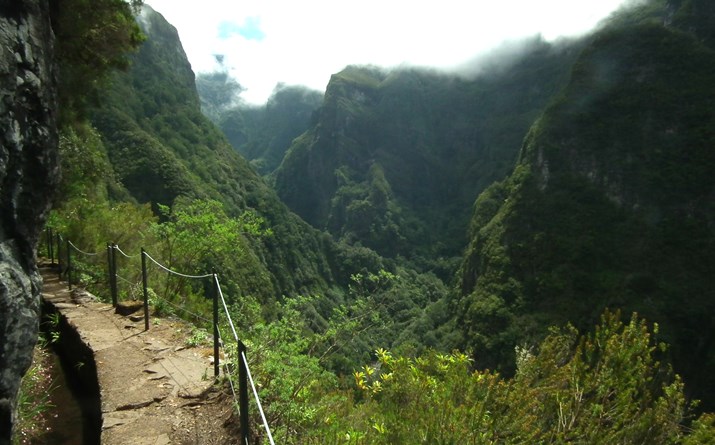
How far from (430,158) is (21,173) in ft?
639

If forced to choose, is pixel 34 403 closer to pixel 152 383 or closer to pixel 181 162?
pixel 152 383

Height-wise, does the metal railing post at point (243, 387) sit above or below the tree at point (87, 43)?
below

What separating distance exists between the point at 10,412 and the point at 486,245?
270 ft

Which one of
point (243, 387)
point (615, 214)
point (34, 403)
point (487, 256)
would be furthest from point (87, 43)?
point (487, 256)

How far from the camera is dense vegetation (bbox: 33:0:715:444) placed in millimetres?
4082

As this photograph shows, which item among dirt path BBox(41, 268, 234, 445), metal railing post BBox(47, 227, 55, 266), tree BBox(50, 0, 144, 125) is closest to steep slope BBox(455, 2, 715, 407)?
metal railing post BBox(47, 227, 55, 266)

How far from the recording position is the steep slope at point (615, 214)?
5544 centimetres

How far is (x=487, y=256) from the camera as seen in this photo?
79.1m

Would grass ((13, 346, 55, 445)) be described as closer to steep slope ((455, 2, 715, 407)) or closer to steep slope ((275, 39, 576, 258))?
steep slope ((455, 2, 715, 407))

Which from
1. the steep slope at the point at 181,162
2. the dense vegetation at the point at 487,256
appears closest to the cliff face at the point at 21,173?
the dense vegetation at the point at 487,256

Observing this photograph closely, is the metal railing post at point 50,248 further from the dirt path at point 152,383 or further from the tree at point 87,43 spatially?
the dirt path at point 152,383

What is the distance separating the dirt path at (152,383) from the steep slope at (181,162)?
45.3m

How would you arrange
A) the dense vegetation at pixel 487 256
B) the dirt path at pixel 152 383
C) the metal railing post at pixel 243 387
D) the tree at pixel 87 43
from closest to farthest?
the metal railing post at pixel 243 387
the dense vegetation at pixel 487 256
the dirt path at pixel 152 383
the tree at pixel 87 43

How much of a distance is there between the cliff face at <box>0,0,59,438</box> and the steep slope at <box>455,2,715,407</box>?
172ft
